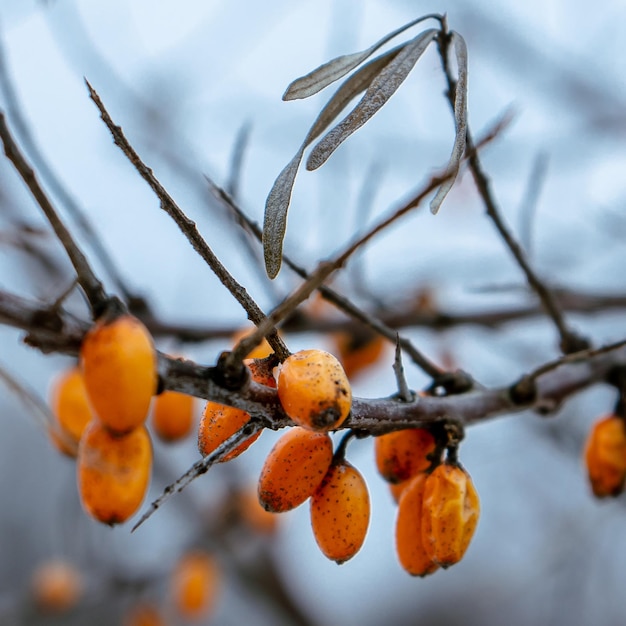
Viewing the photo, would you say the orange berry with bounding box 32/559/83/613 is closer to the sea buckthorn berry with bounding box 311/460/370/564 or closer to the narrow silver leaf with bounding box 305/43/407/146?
the sea buckthorn berry with bounding box 311/460/370/564

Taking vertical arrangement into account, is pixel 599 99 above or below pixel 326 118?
above

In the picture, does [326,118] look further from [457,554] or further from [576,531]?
[576,531]

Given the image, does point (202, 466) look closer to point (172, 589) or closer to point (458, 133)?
point (458, 133)

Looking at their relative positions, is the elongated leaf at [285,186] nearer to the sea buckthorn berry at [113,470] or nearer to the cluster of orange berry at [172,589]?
the sea buckthorn berry at [113,470]

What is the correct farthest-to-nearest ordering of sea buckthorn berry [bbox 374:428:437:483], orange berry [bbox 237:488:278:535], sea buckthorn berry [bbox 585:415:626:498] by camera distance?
orange berry [bbox 237:488:278:535], sea buckthorn berry [bbox 585:415:626:498], sea buckthorn berry [bbox 374:428:437:483]

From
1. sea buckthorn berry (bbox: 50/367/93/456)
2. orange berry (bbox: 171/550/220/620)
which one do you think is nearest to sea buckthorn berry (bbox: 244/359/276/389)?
sea buckthorn berry (bbox: 50/367/93/456)

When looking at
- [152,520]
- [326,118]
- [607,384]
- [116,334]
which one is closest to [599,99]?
[607,384]
